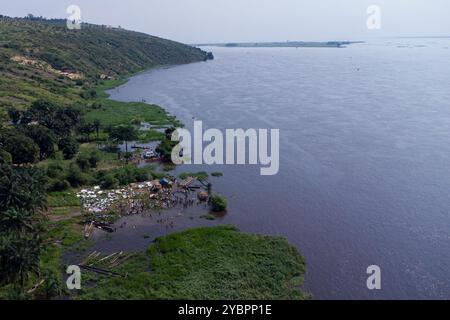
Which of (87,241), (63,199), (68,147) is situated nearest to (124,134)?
(68,147)

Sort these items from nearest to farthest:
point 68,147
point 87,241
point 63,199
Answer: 1. point 87,241
2. point 63,199
3. point 68,147

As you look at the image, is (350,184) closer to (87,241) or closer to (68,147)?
(87,241)

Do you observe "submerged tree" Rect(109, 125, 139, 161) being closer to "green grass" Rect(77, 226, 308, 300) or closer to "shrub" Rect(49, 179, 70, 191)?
"shrub" Rect(49, 179, 70, 191)

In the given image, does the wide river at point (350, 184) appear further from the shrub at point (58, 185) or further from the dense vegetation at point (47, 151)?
the shrub at point (58, 185)

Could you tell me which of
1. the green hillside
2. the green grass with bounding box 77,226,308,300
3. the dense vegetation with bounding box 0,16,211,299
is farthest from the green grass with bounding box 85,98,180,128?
the green grass with bounding box 77,226,308,300

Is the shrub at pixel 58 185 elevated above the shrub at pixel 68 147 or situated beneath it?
situated beneath

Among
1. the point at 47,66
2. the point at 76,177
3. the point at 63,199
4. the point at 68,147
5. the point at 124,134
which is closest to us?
the point at 63,199

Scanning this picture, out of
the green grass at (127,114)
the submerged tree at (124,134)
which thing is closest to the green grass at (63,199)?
the submerged tree at (124,134)
